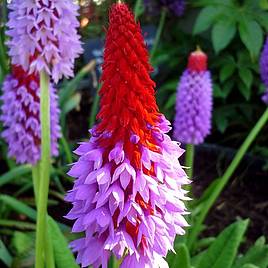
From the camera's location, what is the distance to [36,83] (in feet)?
8.04

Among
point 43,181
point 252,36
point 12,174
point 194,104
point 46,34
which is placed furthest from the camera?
point 252,36

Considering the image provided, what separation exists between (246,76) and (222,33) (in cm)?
39

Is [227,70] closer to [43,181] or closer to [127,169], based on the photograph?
[43,181]

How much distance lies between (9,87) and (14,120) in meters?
0.14

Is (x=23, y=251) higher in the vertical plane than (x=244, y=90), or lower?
lower

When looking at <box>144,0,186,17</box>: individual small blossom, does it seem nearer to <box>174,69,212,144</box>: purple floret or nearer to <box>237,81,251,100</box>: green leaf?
<box>237,81,251,100</box>: green leaf

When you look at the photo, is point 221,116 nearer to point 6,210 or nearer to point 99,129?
point 6,210

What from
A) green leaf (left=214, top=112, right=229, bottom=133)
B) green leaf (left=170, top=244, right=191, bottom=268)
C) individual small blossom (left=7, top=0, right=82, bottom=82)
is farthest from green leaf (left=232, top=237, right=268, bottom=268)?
green leaf (left=214, top=112, right=229, bottom=133)

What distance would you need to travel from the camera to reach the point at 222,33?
3.98 m

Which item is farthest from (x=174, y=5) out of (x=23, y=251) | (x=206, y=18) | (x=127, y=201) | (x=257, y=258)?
(x=127, y=201)

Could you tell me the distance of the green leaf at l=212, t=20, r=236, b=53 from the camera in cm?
395

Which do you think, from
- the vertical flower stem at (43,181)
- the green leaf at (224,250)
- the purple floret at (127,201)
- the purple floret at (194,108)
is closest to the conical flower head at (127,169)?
the purple floret at (127,201)

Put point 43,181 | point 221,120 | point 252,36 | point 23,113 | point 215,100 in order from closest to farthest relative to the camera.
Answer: point 43,181 → point 23,113 → point 252,36 → point 221,120 → point 215,100

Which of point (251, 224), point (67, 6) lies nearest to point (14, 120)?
point (67, 6)
